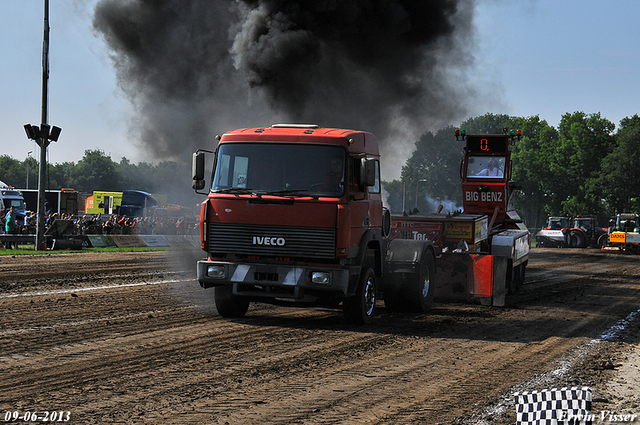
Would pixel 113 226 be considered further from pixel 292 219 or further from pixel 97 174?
pixel 97 174

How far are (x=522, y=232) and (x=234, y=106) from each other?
29.8ft

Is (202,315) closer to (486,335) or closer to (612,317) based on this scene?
(486,335)

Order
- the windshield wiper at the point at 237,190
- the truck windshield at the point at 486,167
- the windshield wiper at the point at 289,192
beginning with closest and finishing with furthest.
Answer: the windshield wiper at the point at 289,192 < the windshield wiper at the point at 237,190 < the truck windshield at the point at 486,167

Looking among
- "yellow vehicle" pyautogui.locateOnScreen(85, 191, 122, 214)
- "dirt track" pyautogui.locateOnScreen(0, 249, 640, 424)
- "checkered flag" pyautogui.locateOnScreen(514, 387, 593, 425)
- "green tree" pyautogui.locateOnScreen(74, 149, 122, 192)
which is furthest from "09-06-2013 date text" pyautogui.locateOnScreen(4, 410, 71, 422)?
"green tree" pyautogui.locateOnScreen(74, 149, 122, 192)

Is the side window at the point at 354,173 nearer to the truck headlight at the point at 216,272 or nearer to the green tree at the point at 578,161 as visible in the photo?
the truck headlight at the point at 216,272

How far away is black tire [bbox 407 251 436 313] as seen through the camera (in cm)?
1047

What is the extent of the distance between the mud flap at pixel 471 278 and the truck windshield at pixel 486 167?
481 centimetres

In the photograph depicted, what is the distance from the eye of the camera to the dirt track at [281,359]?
16.9ft

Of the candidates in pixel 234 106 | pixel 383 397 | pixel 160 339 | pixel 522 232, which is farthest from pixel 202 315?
pixel 234 106

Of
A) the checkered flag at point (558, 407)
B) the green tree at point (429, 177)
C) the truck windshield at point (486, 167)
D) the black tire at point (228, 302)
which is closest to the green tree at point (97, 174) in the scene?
the green tree at point (429, 177)

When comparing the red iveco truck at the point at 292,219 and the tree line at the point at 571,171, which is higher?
the tree line at the point at 571,171

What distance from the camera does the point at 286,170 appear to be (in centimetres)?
863

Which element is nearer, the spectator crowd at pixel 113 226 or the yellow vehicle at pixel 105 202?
the spectator crowd at pixel 113 226

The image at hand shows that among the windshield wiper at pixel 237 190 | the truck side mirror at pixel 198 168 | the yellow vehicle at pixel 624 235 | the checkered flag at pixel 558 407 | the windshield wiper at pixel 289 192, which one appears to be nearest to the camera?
the checkered flag at pixel 558 407
